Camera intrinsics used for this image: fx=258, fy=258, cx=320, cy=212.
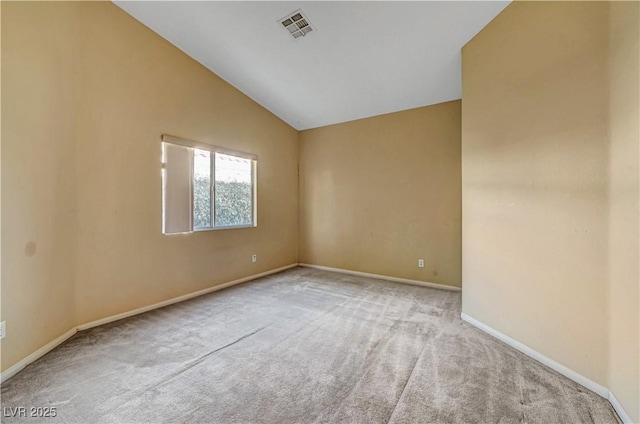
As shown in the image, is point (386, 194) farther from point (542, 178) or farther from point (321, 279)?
point (542, 178)

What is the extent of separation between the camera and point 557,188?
1.94m

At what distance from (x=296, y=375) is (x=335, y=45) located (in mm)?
3340

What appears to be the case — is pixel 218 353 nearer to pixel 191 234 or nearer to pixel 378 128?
pixel 191 234

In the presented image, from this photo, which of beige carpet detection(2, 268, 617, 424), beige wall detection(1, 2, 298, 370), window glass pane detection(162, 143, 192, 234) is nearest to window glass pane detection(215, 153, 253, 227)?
beige wall detection(1, 2, 298, 370)

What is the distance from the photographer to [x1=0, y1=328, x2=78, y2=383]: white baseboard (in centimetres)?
180

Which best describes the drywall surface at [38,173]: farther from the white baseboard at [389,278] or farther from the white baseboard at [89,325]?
the white baseboard at [389,278]

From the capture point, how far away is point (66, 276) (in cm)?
242

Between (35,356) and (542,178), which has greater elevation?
(542,178)

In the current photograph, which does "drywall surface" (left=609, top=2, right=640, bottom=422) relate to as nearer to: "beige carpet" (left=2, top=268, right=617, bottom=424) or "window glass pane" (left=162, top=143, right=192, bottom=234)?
"beige carpet" (left=2, top=268, right=617, bottom=424)

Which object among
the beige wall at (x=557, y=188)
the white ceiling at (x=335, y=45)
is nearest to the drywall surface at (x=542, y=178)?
the beige wall at (x=557, y=188)

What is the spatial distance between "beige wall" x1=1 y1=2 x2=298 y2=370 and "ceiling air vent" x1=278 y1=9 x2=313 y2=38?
159 cm

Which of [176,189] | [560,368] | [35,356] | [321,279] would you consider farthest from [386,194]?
[35,356]

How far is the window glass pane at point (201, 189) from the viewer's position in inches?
144

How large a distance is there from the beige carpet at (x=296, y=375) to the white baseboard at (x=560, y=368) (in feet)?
0.14
